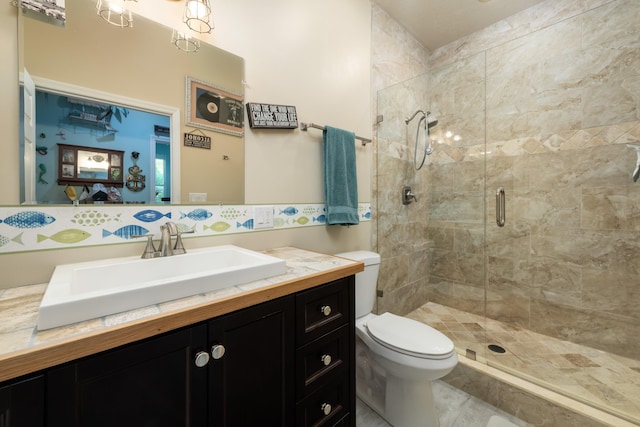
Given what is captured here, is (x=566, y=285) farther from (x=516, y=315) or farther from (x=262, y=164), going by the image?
(x=262, y=164)

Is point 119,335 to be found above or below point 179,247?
below

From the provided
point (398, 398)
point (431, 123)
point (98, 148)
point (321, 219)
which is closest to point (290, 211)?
point (321, 219)

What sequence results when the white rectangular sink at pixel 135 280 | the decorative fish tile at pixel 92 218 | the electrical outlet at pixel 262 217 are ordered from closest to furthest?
the white rectangular sink at pixel 135 280 → the decorative fish tile at pixel 92 218 → the electrical outlet at pixel 262 217

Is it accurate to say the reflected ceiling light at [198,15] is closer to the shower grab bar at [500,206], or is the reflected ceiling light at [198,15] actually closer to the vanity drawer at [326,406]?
the vanity drawer at [326,406]

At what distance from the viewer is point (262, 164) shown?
1379mm

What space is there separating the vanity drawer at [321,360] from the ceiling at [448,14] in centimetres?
235

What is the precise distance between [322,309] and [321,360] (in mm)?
189

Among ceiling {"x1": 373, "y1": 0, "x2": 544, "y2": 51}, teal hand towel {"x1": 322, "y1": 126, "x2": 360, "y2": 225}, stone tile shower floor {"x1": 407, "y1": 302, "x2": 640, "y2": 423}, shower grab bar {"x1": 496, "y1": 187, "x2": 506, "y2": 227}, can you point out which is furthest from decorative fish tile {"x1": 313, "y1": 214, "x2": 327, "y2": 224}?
ceiling {"x1": 373, "y1": 0, "x2": 544, "y2": 51}

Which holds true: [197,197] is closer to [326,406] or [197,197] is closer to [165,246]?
[165,246]

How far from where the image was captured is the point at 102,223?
0.95 m

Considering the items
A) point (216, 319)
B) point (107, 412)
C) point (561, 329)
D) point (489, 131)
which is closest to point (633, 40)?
point (489, 131)

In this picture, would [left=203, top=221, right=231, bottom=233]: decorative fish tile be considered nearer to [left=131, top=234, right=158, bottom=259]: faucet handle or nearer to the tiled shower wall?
[left=131, top=234, right=158, bottom=259]: faucet handle

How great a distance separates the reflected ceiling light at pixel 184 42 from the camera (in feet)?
3.61

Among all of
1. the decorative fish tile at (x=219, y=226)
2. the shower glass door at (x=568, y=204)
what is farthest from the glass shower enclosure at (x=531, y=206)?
the decorative fish tile at (x=219, y=226)
